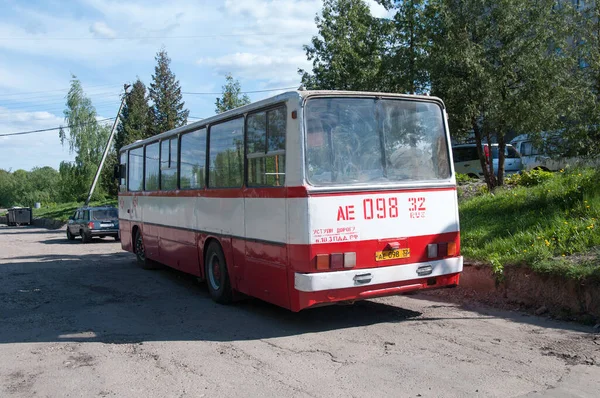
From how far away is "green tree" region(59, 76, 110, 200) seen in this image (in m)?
51.4

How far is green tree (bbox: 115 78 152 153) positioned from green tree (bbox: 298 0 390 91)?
22714 mm

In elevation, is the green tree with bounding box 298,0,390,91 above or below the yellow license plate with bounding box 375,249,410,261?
above

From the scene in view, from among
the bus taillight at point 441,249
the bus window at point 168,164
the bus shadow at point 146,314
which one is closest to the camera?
the bus shadow at point 146,314

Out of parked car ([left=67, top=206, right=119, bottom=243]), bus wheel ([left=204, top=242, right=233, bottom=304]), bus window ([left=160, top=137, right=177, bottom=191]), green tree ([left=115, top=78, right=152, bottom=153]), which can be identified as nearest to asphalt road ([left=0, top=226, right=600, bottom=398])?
bus wheel ([left=204, top=242, right=233, bottom=304])

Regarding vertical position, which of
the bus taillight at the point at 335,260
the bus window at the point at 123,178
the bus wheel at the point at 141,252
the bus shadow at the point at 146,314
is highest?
the bus window at the point at 123,178

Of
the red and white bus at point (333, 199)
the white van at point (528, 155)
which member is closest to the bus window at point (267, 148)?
the red and white bus at point (333, 199)

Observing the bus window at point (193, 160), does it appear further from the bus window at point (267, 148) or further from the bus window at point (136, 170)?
the bus window at point (136, 170)

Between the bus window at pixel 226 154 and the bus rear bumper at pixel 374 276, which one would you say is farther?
the bus window at pixel 226 154

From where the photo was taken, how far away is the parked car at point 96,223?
80.4ft

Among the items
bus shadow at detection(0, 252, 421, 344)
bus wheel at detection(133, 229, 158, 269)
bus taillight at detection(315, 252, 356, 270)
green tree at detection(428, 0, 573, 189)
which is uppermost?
green tree at detection(428, 0, 573, 189)

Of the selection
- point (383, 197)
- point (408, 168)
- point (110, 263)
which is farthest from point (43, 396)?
point (110, 263)

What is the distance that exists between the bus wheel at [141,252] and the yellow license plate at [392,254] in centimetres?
817

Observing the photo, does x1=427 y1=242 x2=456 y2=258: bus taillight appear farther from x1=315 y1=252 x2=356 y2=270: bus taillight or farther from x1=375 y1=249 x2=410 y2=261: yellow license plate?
x1=315 y1=252 x2=356 y2=270: bus taillight

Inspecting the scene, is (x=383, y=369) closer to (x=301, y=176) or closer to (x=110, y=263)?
(x=301, y=176)
